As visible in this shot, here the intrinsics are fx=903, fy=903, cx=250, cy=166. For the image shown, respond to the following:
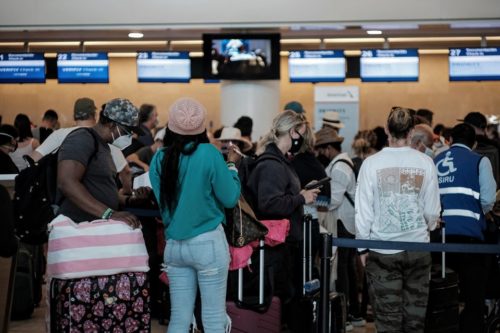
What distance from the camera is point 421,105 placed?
17.0 metres

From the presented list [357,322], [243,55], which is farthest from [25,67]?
[357,322]

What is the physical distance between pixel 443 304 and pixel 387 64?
8.24m

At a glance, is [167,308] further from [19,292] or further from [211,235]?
[211,235]

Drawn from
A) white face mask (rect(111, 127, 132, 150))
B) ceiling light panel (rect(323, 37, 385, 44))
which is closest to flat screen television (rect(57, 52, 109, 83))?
ceiling light panel (rect(323, 37, 385, 44))

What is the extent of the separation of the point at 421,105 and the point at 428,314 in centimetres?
1098

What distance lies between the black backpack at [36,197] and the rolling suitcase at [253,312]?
143 cm

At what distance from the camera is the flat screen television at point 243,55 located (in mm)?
12430

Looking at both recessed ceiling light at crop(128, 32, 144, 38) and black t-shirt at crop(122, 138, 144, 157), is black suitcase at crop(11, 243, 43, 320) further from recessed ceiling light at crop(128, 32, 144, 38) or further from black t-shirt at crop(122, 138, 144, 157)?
recessed ceiling light at crop(128, 32, 144, 38)

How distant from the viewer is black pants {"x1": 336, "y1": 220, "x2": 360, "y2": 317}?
27.2ft

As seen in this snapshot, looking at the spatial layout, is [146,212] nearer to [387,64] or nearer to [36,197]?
[36,197]

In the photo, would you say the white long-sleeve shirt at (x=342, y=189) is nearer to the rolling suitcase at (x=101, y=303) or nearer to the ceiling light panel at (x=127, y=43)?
the rolling suitcase at (x=101, y=303)

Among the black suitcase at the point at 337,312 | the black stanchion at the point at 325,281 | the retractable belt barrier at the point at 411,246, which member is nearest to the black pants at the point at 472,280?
the black suitcase at the point at 337,312

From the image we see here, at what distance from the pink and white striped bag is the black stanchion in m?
1.23

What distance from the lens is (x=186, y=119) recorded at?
536 cm
